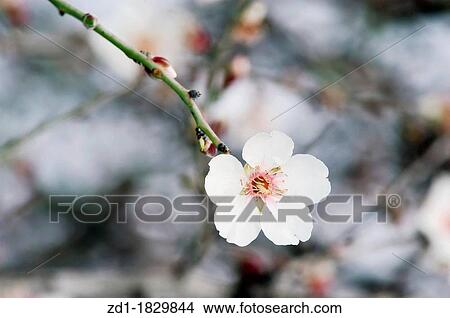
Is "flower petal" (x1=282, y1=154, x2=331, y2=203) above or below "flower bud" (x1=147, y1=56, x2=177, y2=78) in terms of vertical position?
below

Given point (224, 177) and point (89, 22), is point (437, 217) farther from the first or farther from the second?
point (89, 22)

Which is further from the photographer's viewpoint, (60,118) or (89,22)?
(60,118)

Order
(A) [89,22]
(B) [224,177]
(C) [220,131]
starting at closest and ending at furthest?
(A) [89,22], (B) [224,177], (C) [220,131]

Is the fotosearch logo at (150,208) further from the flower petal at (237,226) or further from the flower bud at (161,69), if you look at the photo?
the flower bud at (161,69)

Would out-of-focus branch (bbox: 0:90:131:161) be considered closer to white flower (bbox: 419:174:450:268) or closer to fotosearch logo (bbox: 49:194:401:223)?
fotosearch logo (bbox: 49:194:401:223)

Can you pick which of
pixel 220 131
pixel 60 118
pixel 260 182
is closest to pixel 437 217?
pixel 220 131

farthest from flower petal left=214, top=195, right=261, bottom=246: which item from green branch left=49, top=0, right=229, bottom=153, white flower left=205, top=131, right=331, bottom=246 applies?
green branch left=49, top=0, right=229, bottom=153
